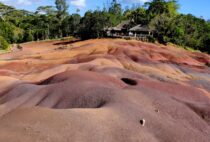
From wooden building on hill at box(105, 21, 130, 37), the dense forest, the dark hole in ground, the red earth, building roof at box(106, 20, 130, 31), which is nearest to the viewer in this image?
the red earth

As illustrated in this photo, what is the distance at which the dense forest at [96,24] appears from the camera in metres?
96.9

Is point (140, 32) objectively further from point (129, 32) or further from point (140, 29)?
point (129, 32)

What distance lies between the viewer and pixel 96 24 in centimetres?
10288

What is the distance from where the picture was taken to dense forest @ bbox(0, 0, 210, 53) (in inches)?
3814

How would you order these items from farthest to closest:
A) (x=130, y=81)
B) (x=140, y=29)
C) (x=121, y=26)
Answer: (x=121, y=26), (x=140, y=29), (x=130, y=81)

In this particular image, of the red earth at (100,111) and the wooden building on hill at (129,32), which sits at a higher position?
the red earth at (100,111)

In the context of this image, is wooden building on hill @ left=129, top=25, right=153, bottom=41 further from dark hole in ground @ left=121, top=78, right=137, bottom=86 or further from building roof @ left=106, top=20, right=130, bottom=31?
dark hole in ground @ left=121, top=78, right=137, bottom=86

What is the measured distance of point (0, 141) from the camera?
1681 centimetres

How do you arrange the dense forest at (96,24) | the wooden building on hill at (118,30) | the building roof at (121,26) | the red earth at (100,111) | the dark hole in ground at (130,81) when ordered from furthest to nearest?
the building roof at (121,26) → the wooden building on hill at (118,30) → the dense forest at (96,24) → the dark hole in ground at (130,81) → the red earth at (100,111)

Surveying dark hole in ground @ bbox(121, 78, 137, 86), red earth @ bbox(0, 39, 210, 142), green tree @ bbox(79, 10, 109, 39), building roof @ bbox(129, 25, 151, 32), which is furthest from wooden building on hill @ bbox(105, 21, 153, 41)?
dark hole in ground @ bbox(121, 78, 137, 86)

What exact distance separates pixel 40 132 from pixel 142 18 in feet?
314

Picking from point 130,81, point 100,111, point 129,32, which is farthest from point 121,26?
point 100,111

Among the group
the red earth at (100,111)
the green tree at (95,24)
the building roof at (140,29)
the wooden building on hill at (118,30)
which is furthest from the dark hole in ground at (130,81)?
the wooden building on hill at (118,30)

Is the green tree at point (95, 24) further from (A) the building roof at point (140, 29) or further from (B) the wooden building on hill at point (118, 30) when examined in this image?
(A) the building roof at point (140, 29)
